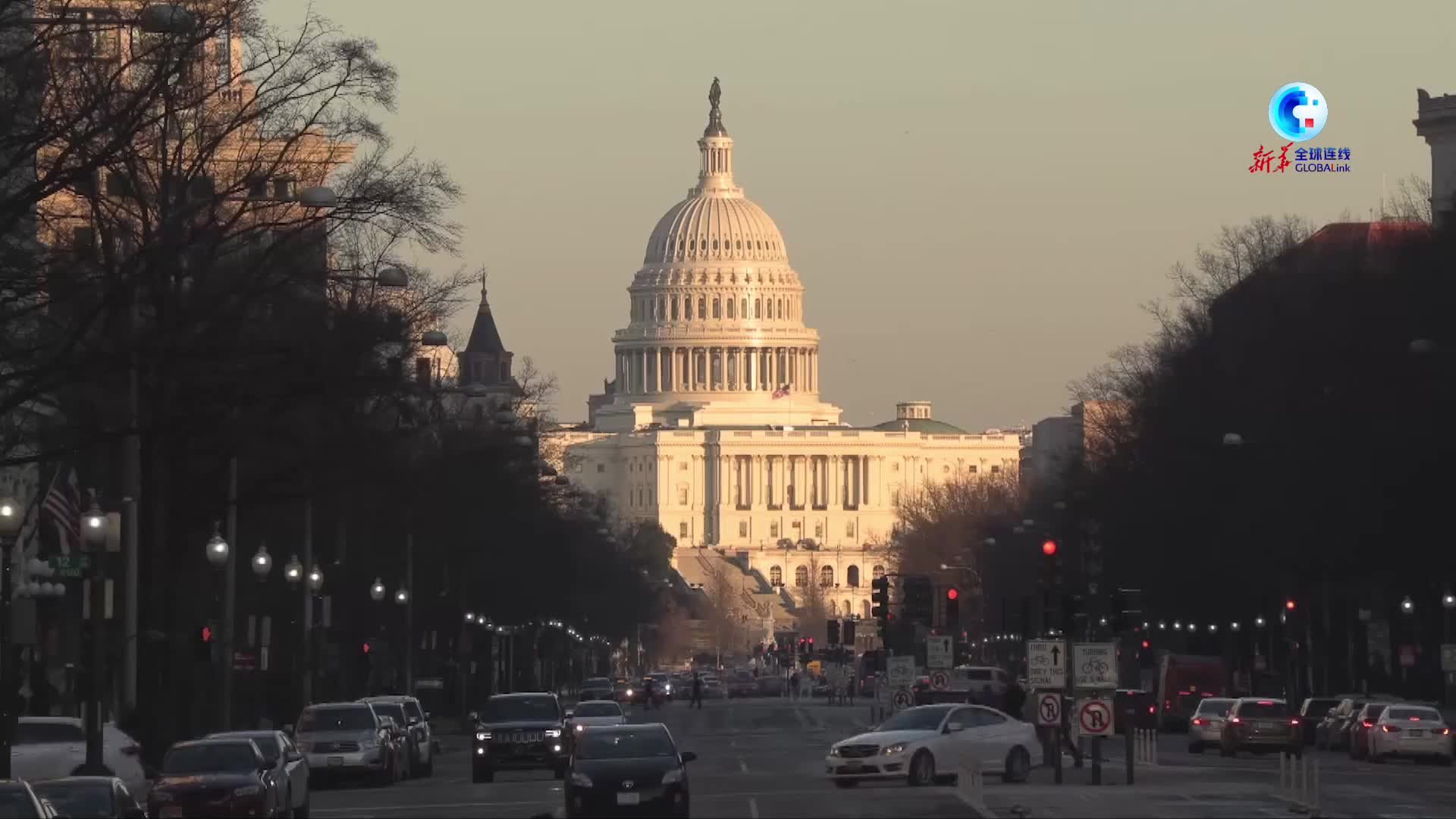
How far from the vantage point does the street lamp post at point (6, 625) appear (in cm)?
3509

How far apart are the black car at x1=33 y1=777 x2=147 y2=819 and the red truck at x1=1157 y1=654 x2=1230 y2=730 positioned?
57959mm

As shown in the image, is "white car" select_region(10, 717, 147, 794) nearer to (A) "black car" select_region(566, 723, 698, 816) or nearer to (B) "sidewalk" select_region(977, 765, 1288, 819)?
(A) "black car" select_region(566, 723, 698, 816)

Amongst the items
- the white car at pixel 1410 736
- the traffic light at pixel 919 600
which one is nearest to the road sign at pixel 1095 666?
the white car at pixel 1410 736

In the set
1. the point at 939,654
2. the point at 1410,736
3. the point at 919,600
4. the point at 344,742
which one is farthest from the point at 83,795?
the point at 939,654

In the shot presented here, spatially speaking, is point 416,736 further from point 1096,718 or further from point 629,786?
point 629,786

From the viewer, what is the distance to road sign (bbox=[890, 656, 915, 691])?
227 ft

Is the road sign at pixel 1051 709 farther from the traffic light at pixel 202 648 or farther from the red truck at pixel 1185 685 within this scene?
the red truck at pixel 1185 685

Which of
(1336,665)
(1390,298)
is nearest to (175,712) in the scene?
(1390,298)

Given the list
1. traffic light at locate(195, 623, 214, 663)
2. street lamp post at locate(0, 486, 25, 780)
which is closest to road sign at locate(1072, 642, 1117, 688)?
traffic light at locate(195, 623, 214, 663)

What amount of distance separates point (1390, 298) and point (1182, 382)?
859 inches

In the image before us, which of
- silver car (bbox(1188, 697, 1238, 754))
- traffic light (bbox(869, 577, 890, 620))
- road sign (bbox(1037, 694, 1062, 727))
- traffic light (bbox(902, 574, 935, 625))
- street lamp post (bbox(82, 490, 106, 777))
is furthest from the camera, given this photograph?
silver car (bbox(1188, 697, 1238, 754))

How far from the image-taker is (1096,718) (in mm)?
42594

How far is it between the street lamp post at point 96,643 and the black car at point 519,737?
1505cm

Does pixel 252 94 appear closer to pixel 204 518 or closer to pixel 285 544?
pixel 204 518
